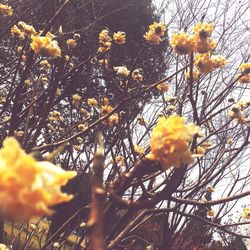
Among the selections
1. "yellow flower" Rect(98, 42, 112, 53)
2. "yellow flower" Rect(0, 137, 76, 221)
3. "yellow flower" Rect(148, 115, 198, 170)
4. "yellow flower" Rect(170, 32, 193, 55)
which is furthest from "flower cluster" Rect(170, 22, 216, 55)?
"yellow flower" Rect(0, 137, 76, 221)

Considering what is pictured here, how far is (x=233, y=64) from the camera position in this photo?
5.96m

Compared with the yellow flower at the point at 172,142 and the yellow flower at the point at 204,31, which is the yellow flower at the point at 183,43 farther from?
the yellow flower at the point at 172,142

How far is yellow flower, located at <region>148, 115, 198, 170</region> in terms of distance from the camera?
1.05 m

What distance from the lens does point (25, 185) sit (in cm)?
69

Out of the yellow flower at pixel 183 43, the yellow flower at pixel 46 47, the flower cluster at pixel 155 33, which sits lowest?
the yellow flower at pixel 46 47

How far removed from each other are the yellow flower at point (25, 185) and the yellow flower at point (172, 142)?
375 millimetres

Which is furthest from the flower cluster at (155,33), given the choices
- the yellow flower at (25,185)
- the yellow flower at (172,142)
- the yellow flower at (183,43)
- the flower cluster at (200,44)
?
the yellow flower at (25,185)

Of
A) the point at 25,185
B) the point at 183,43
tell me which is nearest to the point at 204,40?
the point at 183,43

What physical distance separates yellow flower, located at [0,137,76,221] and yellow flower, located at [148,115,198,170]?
37cm

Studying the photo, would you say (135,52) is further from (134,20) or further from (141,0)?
(141,0)

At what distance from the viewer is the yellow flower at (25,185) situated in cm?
65

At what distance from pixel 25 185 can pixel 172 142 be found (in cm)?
49

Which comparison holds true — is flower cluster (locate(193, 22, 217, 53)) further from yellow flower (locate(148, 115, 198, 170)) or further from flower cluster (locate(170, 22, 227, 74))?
yellow flower (locate(148, 115, 198, 170))

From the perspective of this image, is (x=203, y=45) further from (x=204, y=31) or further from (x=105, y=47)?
(x=105, y=47)
